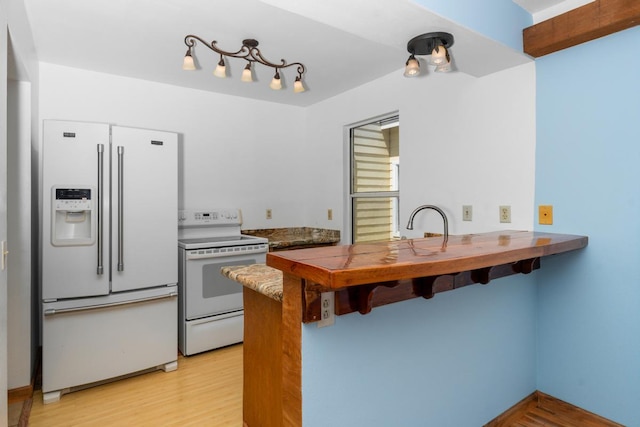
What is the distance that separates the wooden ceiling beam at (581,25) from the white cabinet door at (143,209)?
250cm

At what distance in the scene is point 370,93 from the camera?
11.1 feet

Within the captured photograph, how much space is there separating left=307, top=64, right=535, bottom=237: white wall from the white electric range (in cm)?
146

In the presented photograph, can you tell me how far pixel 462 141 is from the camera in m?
2.61

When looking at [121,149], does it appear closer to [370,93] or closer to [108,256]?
[108,256]

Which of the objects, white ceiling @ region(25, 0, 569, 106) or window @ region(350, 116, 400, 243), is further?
window @ region(350, 116, 400, 243)

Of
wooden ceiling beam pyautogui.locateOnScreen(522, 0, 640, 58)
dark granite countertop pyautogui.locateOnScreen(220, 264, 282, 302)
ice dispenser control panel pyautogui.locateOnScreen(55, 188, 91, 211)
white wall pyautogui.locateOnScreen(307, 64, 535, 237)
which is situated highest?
wooden ceiling beam pyautogui.locateOnScreen(522, 0, 640, 58)

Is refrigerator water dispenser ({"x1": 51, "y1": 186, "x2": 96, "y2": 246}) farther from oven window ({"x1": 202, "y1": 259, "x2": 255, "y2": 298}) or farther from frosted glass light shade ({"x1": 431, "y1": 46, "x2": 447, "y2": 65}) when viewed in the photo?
frosted glass light shade ({"x1": 431, "y1": 46, "x2": 447, "y2": 65})

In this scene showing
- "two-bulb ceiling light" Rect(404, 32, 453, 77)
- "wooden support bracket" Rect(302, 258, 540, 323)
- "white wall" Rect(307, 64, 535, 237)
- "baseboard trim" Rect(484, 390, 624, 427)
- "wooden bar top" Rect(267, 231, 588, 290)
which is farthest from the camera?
"white wall" Rect(307, 64, 535, 237)

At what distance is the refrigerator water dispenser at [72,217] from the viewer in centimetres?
236

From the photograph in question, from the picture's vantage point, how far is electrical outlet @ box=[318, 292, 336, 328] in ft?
4.14

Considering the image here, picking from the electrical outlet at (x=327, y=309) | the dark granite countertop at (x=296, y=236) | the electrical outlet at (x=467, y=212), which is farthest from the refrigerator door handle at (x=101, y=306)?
the electrical outlet at (x=467, y=212)

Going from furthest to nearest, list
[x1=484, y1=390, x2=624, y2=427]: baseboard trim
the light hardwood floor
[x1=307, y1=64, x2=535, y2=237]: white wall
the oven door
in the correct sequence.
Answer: the oven door
[x1=307, y1=64, x2=535, y2=237]: white wall
the light hardwood floor
[x1=484, y1=390, x2=624, y2=427]: baseboard trim

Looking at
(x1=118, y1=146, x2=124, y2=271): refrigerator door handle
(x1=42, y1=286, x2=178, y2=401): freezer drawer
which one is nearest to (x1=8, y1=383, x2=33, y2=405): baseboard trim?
(x1=42, y1=286, x2=178, y2=401): freezer drawer

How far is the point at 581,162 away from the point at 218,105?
3097 millimetres
